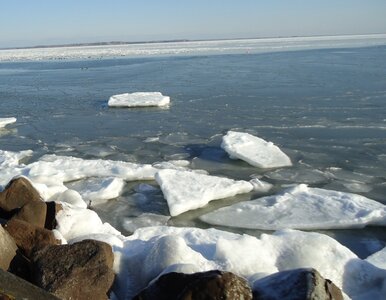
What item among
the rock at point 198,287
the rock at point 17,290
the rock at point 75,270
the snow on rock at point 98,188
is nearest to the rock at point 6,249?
the rock at point 75,270

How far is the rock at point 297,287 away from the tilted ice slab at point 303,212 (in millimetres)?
1948

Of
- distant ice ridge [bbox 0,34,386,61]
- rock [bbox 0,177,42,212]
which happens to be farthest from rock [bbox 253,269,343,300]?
distant ice ridge [bbox 0,34,386,61]

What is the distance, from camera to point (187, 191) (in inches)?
213

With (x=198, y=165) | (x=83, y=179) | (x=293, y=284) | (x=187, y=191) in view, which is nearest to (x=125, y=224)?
(x=187, y=191)

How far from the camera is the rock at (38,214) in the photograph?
3.94 metres

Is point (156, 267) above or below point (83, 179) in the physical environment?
above

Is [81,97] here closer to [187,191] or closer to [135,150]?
[135,150]

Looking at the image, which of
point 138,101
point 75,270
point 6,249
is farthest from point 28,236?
point 138,101

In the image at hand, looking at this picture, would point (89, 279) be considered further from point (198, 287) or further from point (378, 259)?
point (378, 259)

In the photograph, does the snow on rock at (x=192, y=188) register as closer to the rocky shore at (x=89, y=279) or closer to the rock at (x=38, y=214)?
the rock at (x=38, y=214)

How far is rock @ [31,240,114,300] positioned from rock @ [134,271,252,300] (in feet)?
0.98

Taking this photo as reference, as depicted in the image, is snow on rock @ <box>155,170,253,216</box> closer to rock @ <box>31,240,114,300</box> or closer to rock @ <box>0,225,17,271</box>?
rock @ <box>31,240,114,300</box>

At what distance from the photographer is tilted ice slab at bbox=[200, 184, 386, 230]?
469 cm

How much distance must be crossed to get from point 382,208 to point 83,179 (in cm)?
396
